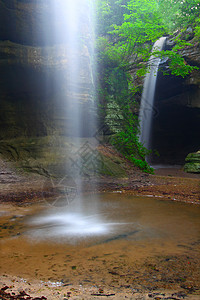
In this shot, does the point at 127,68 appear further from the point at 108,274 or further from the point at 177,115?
the point at 108,274

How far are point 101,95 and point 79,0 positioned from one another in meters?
4.49

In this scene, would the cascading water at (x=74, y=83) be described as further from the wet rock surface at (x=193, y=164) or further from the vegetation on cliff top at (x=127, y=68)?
the wet rock surface at (x=193, y=164)

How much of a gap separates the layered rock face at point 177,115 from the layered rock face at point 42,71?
7.47 meters

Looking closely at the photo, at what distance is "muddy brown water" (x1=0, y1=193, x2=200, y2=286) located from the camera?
8.70ft

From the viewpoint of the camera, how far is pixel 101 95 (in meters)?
13.1

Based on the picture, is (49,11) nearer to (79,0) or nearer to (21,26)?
(21,26)

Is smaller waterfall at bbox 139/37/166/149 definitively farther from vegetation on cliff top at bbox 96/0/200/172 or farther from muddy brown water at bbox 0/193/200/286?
muddy brown water at bbox 0/193/200/286

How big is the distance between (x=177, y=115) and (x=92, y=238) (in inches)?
715

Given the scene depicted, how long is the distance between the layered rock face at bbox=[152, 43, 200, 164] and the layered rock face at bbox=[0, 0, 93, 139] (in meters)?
7.47

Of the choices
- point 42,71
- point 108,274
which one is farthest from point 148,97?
point 108,274

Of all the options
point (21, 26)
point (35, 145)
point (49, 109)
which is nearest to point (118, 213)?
point (35, 145)

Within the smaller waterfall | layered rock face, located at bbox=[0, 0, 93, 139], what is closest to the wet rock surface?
the smaller waterfall

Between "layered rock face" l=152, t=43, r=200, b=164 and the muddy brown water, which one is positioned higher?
"layered rock face" l=152, t=43, r=200, b=164

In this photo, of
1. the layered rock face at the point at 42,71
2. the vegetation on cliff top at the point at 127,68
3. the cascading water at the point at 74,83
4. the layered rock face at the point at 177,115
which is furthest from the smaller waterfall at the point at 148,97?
the layered rock face at the point at 42,71
